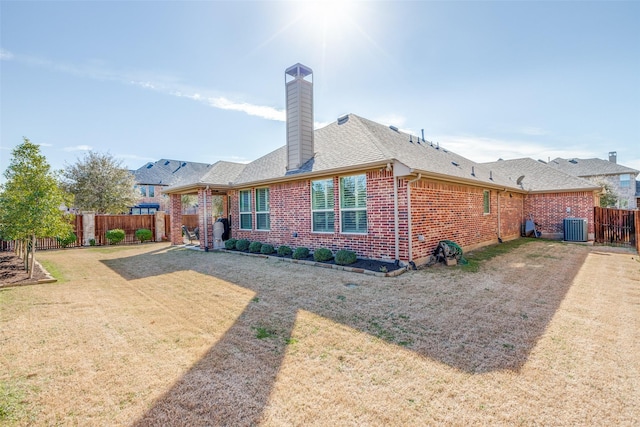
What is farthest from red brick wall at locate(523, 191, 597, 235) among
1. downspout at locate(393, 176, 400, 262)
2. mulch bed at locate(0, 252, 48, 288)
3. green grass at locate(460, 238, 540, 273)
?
mulch bed at locate(0, 252, 48, 288)

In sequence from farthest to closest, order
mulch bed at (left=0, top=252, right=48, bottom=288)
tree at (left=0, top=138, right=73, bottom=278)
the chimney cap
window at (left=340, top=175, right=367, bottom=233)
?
the chimney cap
window at (left=340, top=175, right=367, bottom=233)
tree at (left=0, top=138, right=73, bottom=278)
mulch bed at (left=0, top=252, right=48, bottom=288)

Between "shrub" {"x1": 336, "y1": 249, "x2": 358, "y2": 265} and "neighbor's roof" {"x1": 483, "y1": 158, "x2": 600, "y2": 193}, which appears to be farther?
"neighbor's roof" {"x1": 483, "y1": 158, "x2": 600, "y2": 193}

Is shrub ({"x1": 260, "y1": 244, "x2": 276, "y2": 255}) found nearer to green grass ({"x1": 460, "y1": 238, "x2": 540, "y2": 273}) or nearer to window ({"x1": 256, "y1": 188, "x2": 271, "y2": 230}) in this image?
window ({"x1": 256, "y1": 188, "x2": 271, "y2": 230})

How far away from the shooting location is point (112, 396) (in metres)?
2.70

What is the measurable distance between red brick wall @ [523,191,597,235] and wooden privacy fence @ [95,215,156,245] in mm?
22257

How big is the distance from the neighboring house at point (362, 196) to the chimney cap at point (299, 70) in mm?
40

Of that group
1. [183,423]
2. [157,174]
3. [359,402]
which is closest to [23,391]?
[183,423]

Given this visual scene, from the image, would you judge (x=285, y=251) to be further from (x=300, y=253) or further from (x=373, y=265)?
(x=373, y=265)

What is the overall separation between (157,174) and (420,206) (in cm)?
4022

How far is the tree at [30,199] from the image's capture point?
7.32 meters

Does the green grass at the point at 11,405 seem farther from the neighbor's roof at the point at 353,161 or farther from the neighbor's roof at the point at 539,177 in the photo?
the neighbor's roof at the point at 539,177

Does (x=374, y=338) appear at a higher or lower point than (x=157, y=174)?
lower

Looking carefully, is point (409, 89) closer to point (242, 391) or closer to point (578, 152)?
point (242, 391)

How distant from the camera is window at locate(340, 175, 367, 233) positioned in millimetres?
8781
